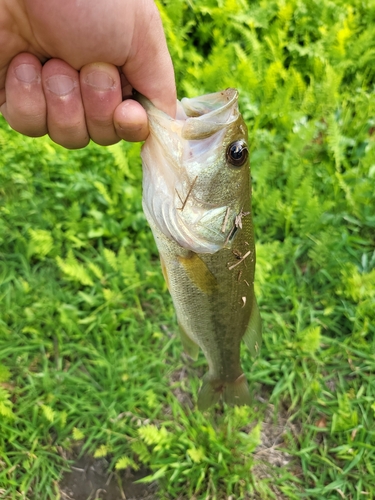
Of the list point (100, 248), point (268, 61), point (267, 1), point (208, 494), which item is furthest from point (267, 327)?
point (267, 1)

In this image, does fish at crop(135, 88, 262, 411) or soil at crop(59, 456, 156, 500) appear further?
soil at crop(59, 456, 156, 500)

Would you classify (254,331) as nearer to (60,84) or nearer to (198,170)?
(198,170)

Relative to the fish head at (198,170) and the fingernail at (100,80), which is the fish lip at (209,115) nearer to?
the fish head at (198,170)

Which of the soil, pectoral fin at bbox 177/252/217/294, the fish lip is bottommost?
the soil

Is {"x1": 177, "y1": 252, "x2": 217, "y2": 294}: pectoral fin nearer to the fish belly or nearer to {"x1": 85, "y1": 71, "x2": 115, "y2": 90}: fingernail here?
the fish belly

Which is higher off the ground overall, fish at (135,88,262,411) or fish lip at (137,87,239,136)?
fish lip at (137,87,239,136)

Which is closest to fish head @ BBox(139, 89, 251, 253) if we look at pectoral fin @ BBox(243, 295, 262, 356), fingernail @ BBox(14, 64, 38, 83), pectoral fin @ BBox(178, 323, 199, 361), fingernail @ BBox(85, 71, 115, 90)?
fingernail @ BBox(85, 71, 115, 90)

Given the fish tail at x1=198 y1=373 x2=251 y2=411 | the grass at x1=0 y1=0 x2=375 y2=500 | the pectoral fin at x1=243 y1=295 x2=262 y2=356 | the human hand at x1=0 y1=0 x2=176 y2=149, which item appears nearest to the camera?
the human hand at x1=0 y1=0 x2=176 y2=149

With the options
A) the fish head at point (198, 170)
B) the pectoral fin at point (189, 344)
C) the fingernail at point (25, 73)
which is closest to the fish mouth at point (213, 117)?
the fish head at point (198, 170)
